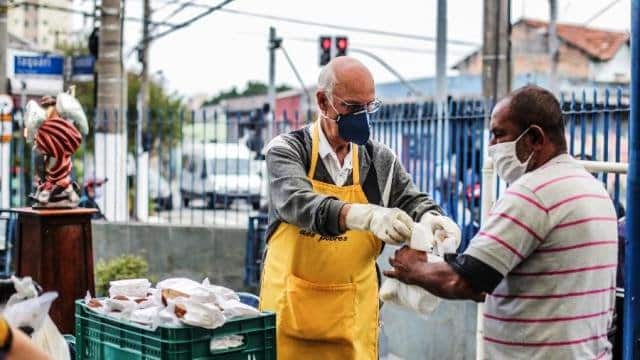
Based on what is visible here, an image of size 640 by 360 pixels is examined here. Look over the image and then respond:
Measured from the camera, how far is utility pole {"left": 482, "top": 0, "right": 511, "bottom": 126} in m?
11.7

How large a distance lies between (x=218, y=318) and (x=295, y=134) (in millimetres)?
972

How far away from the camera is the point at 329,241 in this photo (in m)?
3.58

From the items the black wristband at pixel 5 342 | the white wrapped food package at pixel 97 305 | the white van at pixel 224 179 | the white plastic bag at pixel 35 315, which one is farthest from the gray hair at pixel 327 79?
the white van at pixel 224 179

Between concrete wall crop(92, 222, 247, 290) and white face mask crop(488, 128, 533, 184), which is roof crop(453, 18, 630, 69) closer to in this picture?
concrete wall crop(92, 222, 247, 290)

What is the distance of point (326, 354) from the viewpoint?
3.64m

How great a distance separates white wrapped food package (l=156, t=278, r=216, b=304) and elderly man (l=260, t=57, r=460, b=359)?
44 cm

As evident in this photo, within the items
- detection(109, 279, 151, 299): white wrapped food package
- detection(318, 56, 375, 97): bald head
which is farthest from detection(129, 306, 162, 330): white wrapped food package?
detection(318, 56, 375, 97): bald head

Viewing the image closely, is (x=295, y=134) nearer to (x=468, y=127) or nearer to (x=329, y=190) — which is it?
(x=329, y=190)

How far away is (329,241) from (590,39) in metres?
49.9

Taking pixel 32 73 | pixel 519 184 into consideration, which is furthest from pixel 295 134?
pixel 32 73

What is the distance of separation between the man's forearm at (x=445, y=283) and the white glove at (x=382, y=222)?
0.20 meters

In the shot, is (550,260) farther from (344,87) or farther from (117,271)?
(117,271)

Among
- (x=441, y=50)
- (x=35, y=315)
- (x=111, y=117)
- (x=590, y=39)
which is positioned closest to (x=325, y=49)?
(x=441, y=50)

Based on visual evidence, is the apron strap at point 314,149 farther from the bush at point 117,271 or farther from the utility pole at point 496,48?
the utility pole at point 496,48
